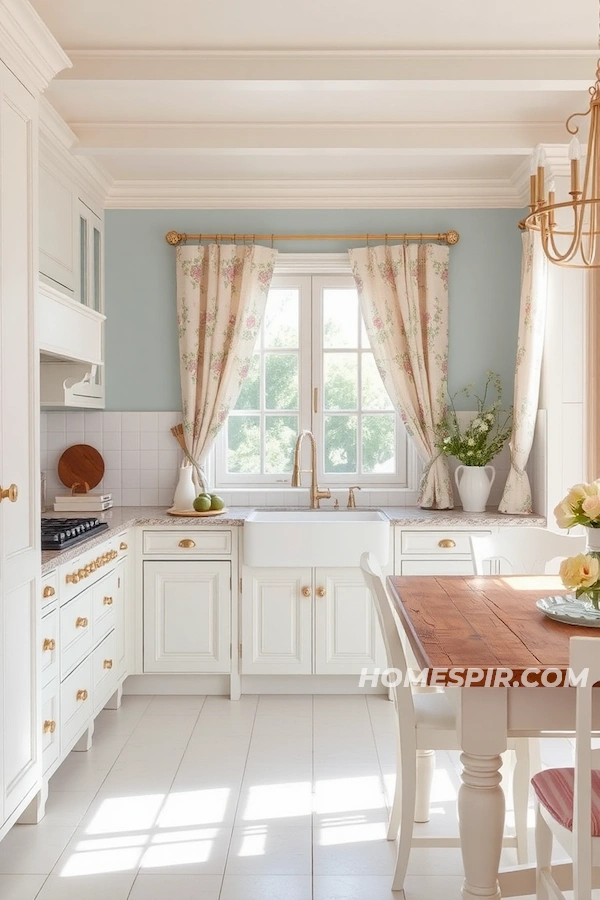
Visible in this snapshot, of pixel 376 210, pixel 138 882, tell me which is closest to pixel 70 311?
pixel 376 210

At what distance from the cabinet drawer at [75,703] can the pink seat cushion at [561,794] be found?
175 centimetres

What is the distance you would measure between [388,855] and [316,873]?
251 millimetres

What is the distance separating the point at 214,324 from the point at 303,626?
165 cm

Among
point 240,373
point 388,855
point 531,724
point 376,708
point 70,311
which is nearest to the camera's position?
point 531,724

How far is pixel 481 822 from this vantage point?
1790mm

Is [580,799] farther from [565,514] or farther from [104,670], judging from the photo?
[104,670]

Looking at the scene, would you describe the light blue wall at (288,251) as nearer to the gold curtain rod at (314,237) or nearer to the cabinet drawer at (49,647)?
the gold curtain rod at (314,237)

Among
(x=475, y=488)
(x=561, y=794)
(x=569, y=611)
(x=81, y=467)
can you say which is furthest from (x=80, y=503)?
(x=561, y=794)

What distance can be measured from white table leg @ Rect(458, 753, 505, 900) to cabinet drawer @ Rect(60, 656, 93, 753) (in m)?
1.66

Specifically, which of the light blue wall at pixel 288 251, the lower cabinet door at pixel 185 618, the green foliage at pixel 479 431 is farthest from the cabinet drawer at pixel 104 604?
the green foliage at pixel 479 431

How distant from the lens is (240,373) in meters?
4.37

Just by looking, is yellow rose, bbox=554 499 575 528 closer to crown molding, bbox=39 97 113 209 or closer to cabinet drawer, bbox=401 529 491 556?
cabinet drawer, bbox=401 529 491 556

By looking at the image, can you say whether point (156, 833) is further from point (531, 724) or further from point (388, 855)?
point (531, 724)

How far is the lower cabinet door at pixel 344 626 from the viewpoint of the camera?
395 centimetres
